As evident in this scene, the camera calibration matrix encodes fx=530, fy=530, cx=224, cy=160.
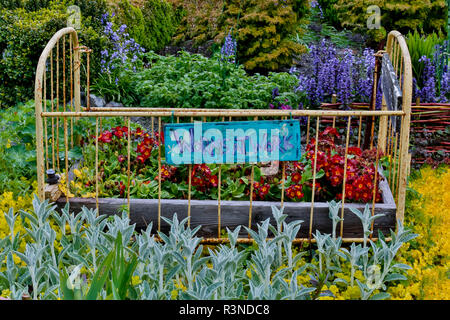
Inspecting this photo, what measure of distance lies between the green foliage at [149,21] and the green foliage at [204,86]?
60.6 inches

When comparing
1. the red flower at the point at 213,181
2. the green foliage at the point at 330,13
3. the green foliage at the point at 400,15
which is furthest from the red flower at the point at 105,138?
the green foliage at the point at 330,13

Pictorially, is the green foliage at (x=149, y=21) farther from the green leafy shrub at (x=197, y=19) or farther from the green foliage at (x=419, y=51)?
the green foliage at (x=419, y=51)

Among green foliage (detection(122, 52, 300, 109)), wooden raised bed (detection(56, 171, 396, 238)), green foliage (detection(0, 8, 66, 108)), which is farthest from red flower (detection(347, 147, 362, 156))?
green foliage (detection(0, 8, 66, 108))

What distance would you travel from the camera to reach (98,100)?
5.78 meters

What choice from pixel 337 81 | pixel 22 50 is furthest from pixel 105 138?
pixel 337 81

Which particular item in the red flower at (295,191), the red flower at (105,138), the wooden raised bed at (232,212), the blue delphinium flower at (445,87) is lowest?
the wooden raised bed at (232,212)

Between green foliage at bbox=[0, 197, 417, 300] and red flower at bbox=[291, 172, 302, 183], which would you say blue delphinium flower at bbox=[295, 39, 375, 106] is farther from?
green foliage at bbox=[0, 197, 417, 300]

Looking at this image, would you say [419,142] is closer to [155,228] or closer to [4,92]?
[155,228]

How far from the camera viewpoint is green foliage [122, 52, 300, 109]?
5.29 meters

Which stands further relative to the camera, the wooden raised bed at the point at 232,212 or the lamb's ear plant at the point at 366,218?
the wooden raised bed at the point at 232,212

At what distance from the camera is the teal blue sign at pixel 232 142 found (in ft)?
9.14

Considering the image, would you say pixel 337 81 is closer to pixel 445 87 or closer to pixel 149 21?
pixel 445 87

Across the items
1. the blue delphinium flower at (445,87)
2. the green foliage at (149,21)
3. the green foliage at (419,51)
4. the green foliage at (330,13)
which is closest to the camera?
the blue delphinium flower at (445,87)

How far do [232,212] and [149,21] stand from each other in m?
5.45
